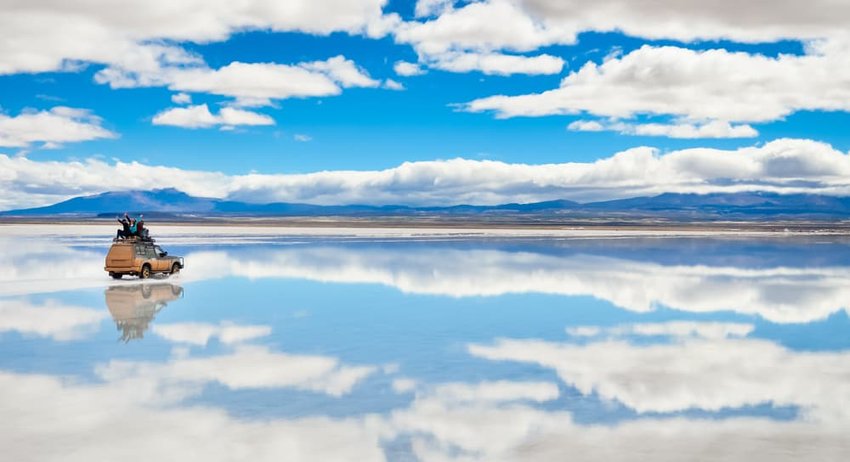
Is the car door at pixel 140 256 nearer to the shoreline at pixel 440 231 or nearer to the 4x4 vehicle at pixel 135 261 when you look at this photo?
the 4x4 vehicle at pixel 135 261

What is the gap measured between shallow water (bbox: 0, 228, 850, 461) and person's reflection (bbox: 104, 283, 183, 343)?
0.12 m

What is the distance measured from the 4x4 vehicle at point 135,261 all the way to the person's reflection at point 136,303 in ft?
8.15

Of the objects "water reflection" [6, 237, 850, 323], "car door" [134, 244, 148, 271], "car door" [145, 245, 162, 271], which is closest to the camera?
"water reflection" [6, 237, 850, 323]

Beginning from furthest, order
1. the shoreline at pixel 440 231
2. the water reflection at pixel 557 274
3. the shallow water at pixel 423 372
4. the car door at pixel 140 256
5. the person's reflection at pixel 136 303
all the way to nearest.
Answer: the shoreline at pixel 440 231 < the car door at pixel 140 256 < the water reflection at pixel 557 274 < the person's reflection at pixel 136 303 < the shallow water at pixel 423 372

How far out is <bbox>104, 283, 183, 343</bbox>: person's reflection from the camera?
18.7 m

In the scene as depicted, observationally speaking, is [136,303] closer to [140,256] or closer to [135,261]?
[135,261]

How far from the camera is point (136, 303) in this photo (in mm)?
23641

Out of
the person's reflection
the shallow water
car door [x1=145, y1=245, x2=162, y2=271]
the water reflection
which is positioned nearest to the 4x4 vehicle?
car door [x1=145, y1=245, x2=162, y2=271]

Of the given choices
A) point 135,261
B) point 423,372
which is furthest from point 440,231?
point 423,372

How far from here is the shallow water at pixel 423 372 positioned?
9.70m

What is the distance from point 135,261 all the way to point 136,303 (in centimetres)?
884

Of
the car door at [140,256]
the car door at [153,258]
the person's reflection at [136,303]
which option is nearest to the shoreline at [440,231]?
the car door at [153,258]

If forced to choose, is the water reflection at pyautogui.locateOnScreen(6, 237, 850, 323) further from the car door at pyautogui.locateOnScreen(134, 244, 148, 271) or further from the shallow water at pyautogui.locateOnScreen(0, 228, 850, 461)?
the car door at pyautogui.locateOnScreen(134, 244, 148, 271)

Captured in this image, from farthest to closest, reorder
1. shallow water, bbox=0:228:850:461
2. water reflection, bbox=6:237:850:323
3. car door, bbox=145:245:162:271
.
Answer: car door, bbox=145:245:162:271 < water reflection, bbox=6:237:850:323 < shallow water, bbox=0:228:850:461
